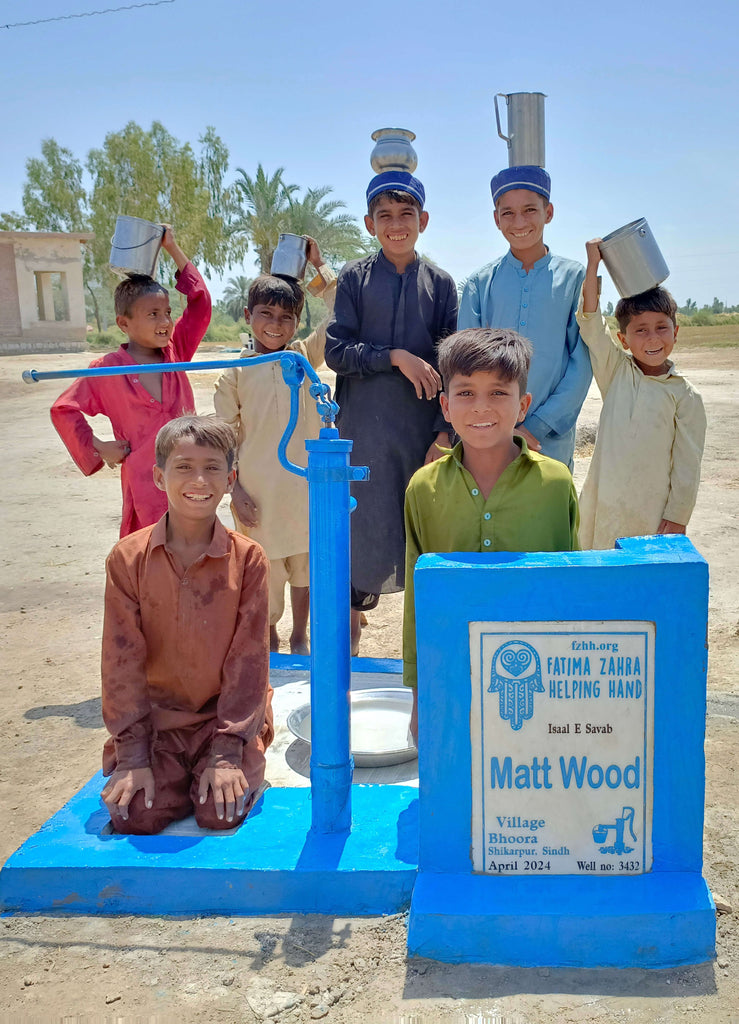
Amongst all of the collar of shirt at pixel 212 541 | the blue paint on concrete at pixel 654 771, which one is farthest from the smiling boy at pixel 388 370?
the blue paint on concrete at pixel 654 771

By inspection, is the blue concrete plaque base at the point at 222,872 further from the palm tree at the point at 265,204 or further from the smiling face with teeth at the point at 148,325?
the palm tree at the point at 265,204

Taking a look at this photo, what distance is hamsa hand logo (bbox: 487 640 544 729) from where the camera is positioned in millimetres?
1915

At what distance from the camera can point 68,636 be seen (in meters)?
4.43

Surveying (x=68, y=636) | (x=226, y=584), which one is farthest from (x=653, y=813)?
Answer: (x=68, y=636)

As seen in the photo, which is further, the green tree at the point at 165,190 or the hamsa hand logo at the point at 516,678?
the green tree at the point at 165,190

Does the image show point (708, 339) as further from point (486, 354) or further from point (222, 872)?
point (222, 872)

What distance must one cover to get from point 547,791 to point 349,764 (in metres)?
0.54

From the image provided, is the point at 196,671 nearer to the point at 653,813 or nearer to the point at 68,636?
the point at 653,813

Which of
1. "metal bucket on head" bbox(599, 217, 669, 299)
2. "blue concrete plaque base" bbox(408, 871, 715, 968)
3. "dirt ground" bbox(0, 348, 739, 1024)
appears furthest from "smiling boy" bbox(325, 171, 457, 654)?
"blue concrete plaque base" bbox(408, 871, 715, 968)

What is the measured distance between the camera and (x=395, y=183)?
318cm

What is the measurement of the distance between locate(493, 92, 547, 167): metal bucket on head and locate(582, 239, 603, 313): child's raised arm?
0.40 meters

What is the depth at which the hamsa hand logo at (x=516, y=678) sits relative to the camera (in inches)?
75.4

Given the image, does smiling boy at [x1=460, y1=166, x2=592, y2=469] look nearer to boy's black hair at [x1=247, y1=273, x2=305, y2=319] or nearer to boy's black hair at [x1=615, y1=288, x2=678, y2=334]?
boy's black hair at [x1=615, y1=288, x2=678, y2=334]

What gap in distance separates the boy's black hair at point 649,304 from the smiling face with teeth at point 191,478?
1612 millimetres
